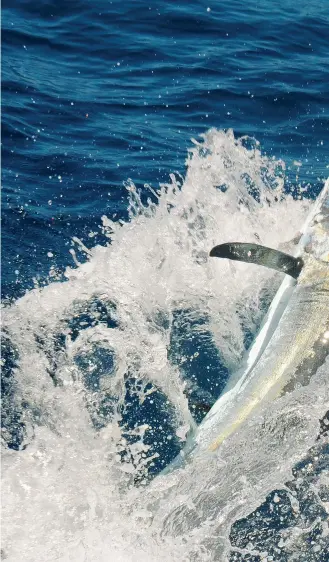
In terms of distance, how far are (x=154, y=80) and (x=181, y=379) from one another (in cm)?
606

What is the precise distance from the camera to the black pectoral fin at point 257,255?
5664mm

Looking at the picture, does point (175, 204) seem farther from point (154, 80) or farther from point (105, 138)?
point (154, 80)

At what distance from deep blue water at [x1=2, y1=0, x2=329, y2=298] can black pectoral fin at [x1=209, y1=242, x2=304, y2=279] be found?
1.84m

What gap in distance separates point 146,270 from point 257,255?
125 centimetres

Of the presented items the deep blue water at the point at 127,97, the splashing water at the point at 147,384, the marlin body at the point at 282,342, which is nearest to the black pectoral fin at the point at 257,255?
the marlin body at the point at 282,342

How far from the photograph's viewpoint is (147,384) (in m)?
5.65

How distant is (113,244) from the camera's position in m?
7.09

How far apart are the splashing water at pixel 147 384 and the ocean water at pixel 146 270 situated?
0.04 feet

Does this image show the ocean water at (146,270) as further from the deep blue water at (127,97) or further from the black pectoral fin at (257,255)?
the black pectoral fin at (257,255)

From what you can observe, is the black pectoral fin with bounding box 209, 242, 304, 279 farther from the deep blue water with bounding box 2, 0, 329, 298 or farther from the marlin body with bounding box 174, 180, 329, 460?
the deep blue water with bounding box 2, 0, 329, 298

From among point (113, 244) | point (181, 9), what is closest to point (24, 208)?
point (113, 244)

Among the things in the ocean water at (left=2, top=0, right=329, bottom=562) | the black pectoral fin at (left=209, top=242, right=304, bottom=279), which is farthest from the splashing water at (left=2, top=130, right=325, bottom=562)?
the black pectoral fin at (left=209, top=242, right=304, bottom=279)

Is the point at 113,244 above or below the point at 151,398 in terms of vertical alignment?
above

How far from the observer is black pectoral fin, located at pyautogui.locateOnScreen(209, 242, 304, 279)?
223 inches
